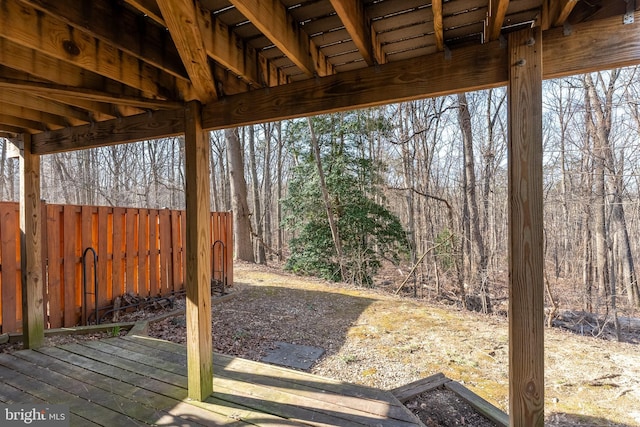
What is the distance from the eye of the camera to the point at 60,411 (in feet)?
6.85

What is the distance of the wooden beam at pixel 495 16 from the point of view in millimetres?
1317

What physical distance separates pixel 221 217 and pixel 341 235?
3.40 metres

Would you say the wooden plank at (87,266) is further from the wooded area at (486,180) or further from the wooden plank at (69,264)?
the wooded area at (486,180)

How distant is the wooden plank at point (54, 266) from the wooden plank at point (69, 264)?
0.04m

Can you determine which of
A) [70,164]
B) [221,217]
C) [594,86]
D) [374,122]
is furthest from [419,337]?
[70,164]

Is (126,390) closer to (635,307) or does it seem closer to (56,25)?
(56,25)

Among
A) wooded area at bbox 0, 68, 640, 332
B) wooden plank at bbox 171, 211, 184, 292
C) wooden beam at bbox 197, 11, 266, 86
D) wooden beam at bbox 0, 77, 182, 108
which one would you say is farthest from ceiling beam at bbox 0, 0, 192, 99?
wooded area at bbox 0, 68, 640, 332

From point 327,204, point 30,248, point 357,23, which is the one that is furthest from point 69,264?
point 327,204

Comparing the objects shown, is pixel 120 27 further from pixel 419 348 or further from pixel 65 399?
pixel 419 348

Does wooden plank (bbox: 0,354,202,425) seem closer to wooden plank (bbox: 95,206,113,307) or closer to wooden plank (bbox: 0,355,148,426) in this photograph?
wooden plank (bbox: 0,355,148,426)

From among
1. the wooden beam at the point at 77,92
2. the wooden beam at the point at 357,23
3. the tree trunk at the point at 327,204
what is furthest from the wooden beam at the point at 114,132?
the tree trunk at the point at 327,204

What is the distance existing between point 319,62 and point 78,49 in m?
1.35

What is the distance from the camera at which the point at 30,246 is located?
3082 millimetres

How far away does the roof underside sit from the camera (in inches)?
57.2
